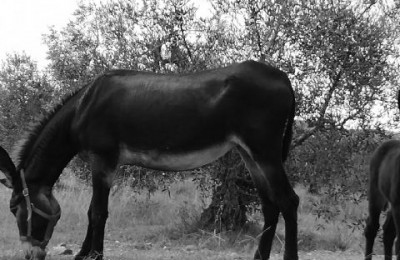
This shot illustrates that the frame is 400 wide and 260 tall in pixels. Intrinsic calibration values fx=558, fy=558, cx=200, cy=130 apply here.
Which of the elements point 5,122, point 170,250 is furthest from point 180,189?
point 170,250

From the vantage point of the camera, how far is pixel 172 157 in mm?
5176

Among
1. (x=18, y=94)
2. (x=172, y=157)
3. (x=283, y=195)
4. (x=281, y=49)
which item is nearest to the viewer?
(x=283, y=195)

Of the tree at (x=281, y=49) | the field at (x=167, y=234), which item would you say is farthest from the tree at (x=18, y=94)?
the tree at (x=281, y=49)

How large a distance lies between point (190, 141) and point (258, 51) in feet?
12.0

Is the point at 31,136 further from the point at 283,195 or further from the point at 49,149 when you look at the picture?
the point at 283,195

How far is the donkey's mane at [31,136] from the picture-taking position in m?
5.51

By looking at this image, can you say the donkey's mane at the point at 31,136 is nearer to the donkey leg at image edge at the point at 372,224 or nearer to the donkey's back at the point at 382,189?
the donkey's back at the point at 382,189

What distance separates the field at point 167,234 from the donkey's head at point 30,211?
0.75 metres

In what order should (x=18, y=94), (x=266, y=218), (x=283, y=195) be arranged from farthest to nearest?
(x=18, y=94)
(x=266, y=218)
(x=283, y=195)

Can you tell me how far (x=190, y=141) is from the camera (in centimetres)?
512

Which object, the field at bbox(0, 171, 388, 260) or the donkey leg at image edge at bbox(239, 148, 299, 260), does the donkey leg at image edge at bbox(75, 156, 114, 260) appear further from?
the donkey leg at image edge at bbox(239, 148, 299, 260)

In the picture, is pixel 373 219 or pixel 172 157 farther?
pixel 373 219

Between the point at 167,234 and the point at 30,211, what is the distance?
4.41m

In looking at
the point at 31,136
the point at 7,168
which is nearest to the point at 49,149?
the point at 31,136
